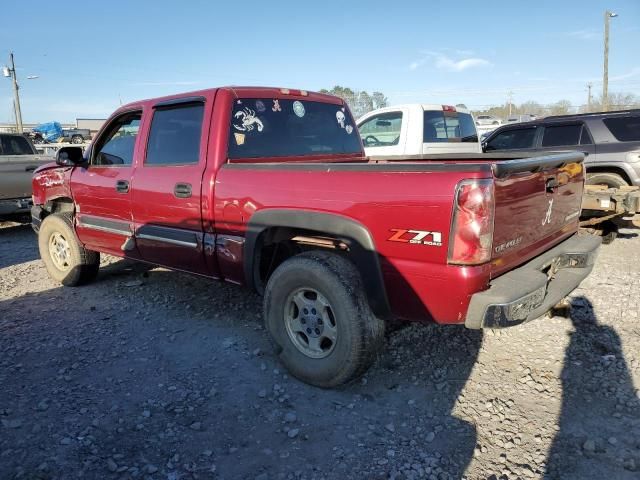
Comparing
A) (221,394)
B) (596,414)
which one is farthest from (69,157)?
(596,414)

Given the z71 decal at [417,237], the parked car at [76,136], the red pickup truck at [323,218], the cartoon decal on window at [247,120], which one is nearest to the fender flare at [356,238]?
the red pickup truck at [323,218]

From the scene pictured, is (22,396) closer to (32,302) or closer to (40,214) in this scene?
(32,302)

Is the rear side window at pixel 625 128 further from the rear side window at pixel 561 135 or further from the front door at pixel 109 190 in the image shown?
the front door at pixel 109 190

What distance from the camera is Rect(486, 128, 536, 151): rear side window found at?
8.14 m

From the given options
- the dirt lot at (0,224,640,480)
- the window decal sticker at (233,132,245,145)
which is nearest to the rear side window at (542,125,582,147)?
the dirt lot at (0,224,640,480)

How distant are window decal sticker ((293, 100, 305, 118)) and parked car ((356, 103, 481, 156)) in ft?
13.3

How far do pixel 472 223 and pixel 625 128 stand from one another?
6070 mm

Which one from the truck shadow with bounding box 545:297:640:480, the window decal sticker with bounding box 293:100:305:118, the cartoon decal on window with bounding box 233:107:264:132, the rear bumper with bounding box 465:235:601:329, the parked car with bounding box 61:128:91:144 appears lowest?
the truck shadow with bounding box 545:297:640:480

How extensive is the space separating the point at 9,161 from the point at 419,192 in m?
8.29

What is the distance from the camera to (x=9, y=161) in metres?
8.41

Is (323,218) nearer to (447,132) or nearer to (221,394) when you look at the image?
(221,394)

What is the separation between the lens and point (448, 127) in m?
8.59

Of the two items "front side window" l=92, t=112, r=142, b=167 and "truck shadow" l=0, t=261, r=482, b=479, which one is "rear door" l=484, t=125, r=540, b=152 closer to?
"truck shadow" l=0, t=261, r=482, b=479

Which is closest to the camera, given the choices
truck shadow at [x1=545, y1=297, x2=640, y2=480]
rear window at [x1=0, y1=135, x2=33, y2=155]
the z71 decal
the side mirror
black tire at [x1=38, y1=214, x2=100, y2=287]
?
truck shadow at [x1=545, y1=297, x2=640, y2=480]
